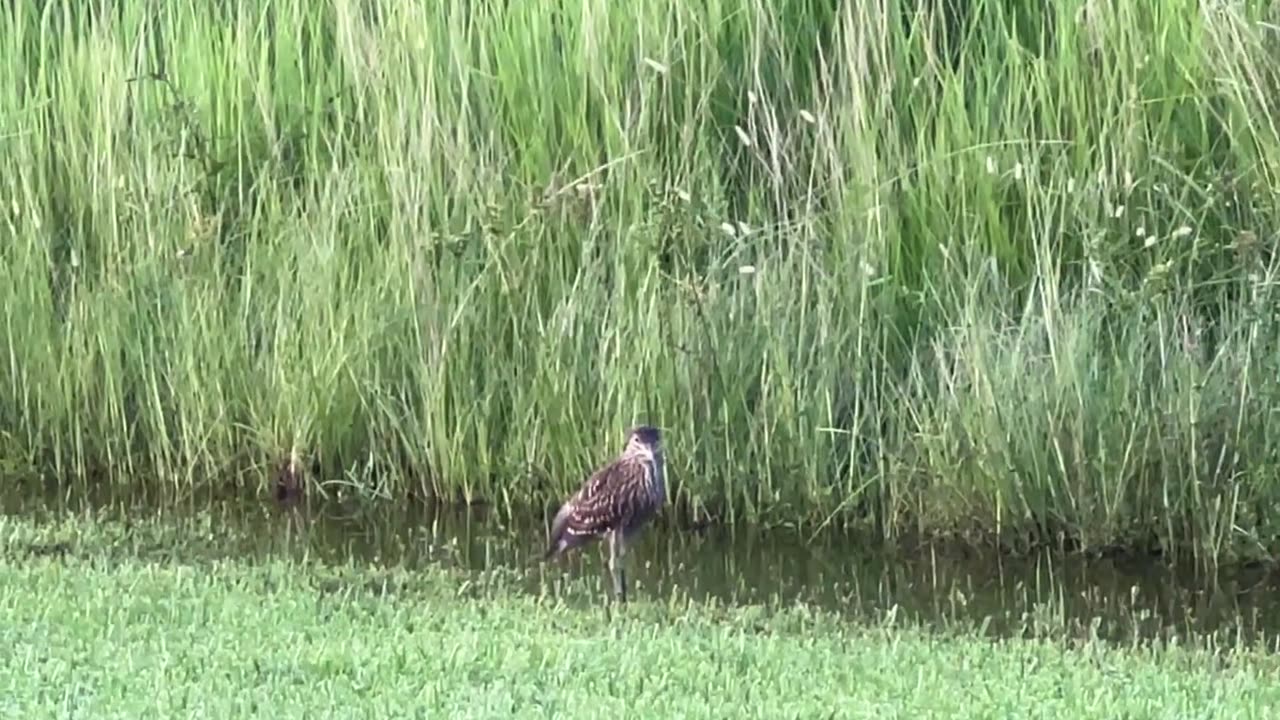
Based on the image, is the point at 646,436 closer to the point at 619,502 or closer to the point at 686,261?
the point at 619,502

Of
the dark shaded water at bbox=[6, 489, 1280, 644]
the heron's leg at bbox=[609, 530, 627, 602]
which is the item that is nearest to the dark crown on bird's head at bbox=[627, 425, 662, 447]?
the heron's leg at bbox=[609, 530, 627, 602]

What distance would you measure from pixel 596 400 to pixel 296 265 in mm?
1284

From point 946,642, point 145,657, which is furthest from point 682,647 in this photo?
point 145,657

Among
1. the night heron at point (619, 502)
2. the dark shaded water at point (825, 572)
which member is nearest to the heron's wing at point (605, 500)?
the night heron at point (619, 502)

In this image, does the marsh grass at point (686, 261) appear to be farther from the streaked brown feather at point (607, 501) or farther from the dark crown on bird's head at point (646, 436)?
the streaked brown feather at point (607, 501)

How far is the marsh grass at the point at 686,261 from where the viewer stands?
6.92 meters

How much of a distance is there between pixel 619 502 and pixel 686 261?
125 centimetres

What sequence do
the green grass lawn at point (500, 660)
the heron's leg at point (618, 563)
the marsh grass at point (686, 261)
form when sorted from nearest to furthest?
the green grass lawn at point (500, 660) → the heron's leg at point (618, 563) → the marsh grass at point (686, 261)

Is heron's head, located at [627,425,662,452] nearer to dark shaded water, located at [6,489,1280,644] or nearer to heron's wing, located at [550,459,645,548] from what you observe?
heron's wing, located at [550,459,645,548]

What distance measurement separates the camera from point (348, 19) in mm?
7934

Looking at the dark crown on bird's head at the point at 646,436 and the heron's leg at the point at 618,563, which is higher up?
the dark crown on bird's head at the point at 646,436

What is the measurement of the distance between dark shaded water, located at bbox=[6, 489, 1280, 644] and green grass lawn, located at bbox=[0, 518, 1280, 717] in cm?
36

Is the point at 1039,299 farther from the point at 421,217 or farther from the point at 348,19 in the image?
the point at 348,19

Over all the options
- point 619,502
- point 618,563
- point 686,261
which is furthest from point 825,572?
point 686,261
